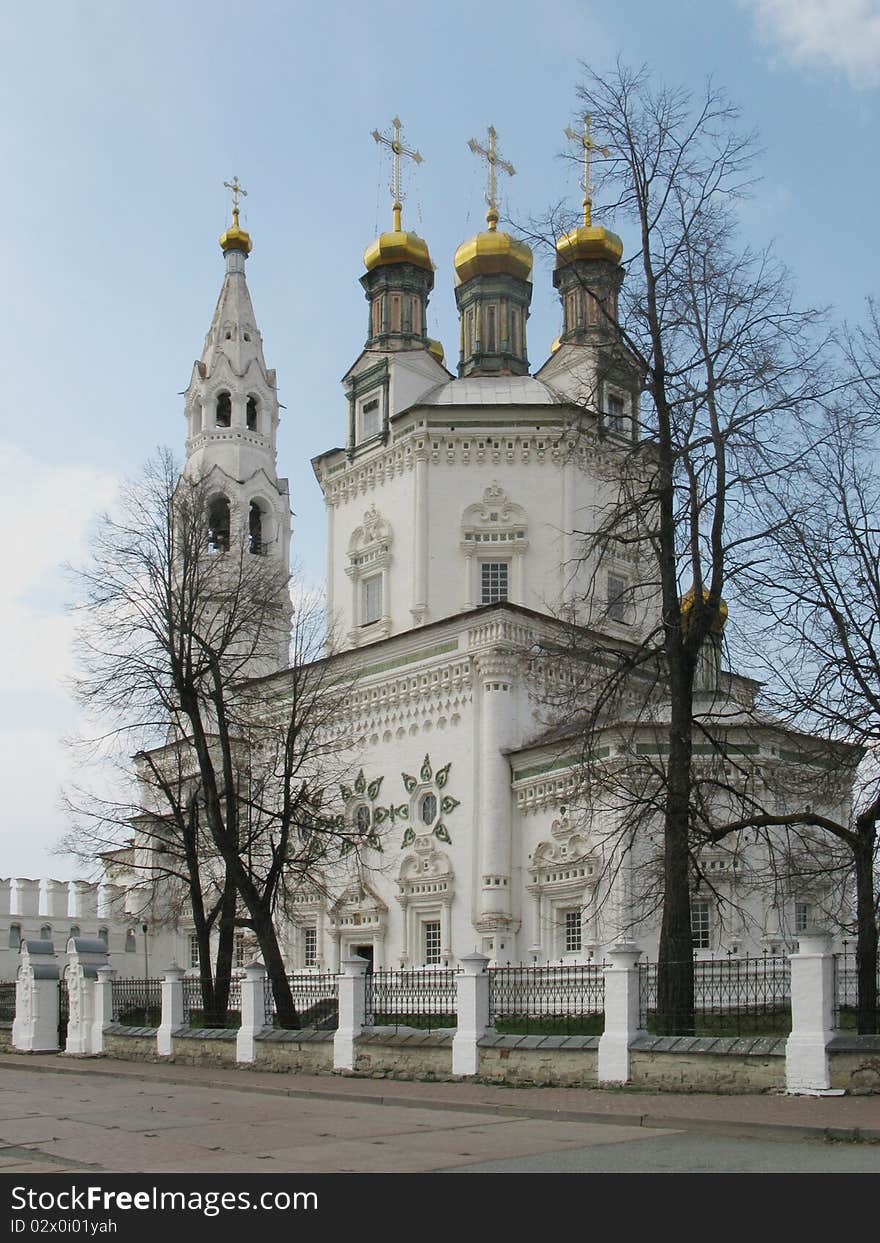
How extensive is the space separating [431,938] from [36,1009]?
7.24 m

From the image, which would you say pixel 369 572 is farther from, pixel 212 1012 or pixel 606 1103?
pixel 606 1103

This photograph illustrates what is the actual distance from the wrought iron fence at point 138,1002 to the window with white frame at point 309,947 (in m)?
6.83

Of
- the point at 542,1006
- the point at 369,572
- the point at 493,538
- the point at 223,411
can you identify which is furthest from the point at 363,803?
the point at 223,411

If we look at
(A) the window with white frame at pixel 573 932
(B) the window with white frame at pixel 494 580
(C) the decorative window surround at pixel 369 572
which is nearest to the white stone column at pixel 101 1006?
(A) the window with white frame at pixel 573 932

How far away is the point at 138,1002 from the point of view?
21.6 metres

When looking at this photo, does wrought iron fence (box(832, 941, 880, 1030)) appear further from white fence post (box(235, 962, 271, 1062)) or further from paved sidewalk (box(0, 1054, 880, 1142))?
white fence post (box(235, 962, 271, 1062))

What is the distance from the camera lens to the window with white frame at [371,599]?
30.1m

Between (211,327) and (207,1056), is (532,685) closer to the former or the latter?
(207,1056)

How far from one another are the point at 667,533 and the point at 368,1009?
6675mm

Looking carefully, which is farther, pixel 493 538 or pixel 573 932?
pixel 493 538

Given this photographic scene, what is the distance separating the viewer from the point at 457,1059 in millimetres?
14977

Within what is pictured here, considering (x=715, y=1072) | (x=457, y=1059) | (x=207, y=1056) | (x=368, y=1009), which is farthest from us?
(x=207, y=1056)

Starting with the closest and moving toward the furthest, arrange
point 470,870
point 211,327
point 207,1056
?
point 207,1056, point 470,870, point 211,327
